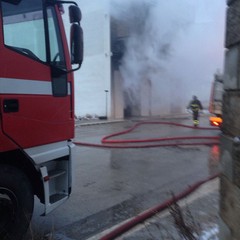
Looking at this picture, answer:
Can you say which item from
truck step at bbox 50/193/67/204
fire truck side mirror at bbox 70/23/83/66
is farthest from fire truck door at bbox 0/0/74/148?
truck step at bbox 50/193/67/204

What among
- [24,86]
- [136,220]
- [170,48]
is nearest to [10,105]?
[24,86]

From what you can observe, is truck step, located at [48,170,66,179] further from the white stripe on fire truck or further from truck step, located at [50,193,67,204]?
the white stripe on fire truck

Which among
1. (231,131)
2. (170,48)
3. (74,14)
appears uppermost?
(170,48)

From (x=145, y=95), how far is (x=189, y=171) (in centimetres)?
1521

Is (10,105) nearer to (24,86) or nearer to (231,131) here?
(24,86)

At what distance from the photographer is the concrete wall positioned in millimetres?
2123

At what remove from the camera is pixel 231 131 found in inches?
88.3

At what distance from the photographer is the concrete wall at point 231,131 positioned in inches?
83.6

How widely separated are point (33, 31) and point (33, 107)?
2.73 feet

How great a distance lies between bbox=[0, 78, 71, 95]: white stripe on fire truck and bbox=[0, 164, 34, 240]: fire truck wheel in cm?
72

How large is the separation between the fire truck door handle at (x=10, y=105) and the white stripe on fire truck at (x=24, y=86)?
8 cm

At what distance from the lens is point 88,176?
758 cm

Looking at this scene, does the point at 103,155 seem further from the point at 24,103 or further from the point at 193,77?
the point at 193,77

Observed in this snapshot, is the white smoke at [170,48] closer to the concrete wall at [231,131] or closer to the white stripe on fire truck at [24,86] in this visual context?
the white stripe on fire truck at [24,86]
